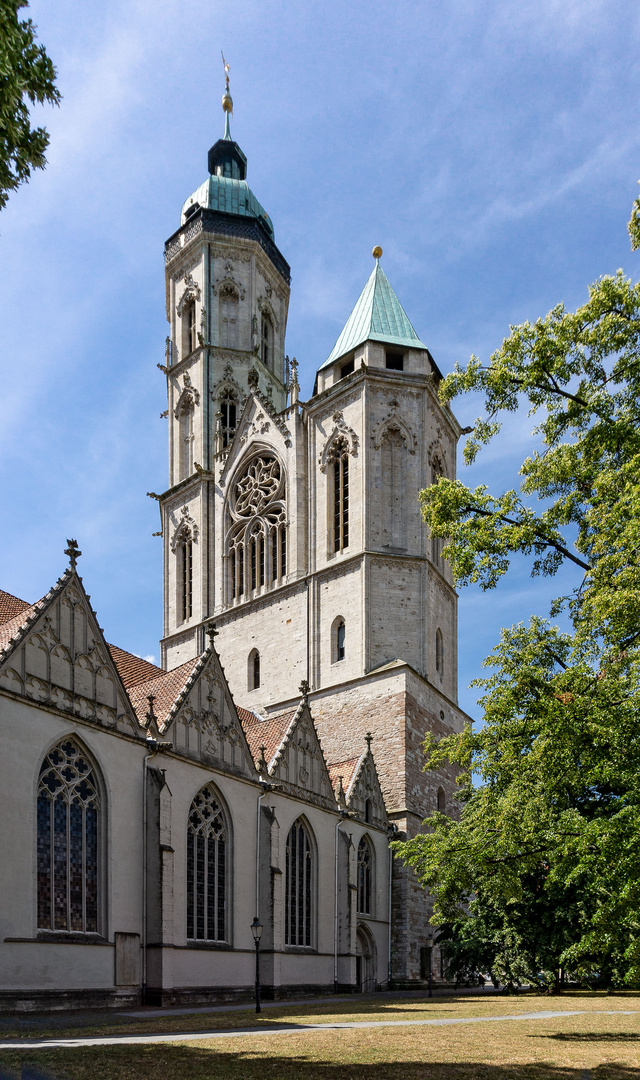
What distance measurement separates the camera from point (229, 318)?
51.7m

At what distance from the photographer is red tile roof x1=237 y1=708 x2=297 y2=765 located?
29936mm

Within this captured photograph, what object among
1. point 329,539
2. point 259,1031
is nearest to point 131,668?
point 329,539

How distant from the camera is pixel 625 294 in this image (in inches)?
596

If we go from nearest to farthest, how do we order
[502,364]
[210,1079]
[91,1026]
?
[210,1079] < [91,1026] < [502,364]

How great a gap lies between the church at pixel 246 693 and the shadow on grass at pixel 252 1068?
820 centimetres

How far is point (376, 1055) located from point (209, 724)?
15121 mm

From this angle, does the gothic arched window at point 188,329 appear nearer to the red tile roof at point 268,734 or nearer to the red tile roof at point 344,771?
the red tile roof at point 268,734

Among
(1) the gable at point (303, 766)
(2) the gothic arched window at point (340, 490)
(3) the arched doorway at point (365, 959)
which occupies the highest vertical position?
(2) the gothic arched window at point (340, 490)

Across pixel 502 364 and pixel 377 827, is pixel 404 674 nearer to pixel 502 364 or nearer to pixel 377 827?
pixel 377 827

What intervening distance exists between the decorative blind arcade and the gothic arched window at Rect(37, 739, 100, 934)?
22479mm

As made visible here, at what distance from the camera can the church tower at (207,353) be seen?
153ft

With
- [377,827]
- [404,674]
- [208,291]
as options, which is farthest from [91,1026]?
[208,291]

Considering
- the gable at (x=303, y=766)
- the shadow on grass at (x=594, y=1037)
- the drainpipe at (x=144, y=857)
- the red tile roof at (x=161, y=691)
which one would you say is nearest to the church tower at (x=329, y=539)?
the gable at (x=303, y=766)

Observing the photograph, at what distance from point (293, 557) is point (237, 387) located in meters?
12.6
